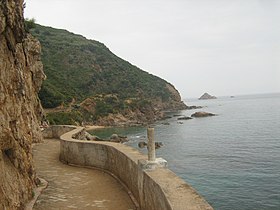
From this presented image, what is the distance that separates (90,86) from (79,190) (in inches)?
3106

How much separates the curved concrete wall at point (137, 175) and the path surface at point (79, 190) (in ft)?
1.08

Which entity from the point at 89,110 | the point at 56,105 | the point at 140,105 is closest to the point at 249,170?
the point at 56,105

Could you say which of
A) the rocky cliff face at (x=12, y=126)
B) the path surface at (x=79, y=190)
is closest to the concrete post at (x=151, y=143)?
the path surface at (x=79, y=190)

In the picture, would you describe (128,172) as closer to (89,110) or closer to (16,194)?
(16,194)

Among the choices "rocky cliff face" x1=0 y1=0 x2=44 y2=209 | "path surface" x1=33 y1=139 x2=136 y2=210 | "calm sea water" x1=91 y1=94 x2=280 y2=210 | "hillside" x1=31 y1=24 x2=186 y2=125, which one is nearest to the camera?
"rocky cliff face" x1=0 y1=0 x2=44 y2=209

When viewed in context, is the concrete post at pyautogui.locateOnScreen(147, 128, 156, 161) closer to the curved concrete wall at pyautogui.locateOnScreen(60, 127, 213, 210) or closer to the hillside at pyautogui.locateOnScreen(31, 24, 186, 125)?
the curved concrete wall at pyautogui.locateOnScreen(60, 127, 213, 210)

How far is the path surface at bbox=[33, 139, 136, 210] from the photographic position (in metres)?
8.28

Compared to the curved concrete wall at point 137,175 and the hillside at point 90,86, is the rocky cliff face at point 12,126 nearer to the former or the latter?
the curved concrete wall at point 137,175

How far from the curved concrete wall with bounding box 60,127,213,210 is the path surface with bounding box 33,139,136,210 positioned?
0.33 metres

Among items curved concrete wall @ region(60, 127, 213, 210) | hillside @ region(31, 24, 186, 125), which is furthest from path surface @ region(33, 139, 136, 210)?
hillside @ region(31, 24, 186, 125)

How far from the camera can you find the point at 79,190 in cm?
959

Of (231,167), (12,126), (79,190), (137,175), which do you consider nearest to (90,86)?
(231,167)

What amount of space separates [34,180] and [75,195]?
1.53m

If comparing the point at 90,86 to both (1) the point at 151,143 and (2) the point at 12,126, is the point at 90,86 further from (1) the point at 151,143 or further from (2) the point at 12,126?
(1) the point at 151,143
